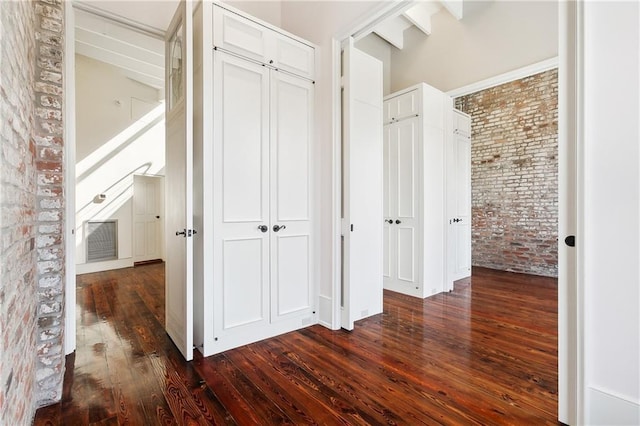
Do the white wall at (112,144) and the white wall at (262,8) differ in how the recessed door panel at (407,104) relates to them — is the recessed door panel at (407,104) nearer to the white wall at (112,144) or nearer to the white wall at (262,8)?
the white wall at (262,8)

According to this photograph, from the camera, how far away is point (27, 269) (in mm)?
1449

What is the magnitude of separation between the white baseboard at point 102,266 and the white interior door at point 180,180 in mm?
3911

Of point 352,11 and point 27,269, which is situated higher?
point 352,11

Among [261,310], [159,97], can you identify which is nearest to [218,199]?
[261,310]

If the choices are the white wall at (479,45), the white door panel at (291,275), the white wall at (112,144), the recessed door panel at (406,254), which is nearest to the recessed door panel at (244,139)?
the white door panel at (291,275)

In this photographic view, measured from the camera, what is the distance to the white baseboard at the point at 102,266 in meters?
5.32

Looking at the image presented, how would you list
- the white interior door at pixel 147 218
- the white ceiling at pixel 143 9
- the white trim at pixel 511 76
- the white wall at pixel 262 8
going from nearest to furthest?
the white ceiling at pixel 143 9, the white wall at pixel 262 8, the white trim at pixel 511 76, the white interior door at pixel 147 218

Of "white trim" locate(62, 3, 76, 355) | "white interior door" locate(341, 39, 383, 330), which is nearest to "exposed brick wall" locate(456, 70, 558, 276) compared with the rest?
"white interior door" locate(341, 39, 383, 330)

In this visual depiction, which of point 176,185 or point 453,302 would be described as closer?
point 176,185

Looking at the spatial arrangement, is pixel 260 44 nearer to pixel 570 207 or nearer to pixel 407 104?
pixel 407 104

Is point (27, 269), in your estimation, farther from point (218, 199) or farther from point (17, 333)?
point (218, 199)
